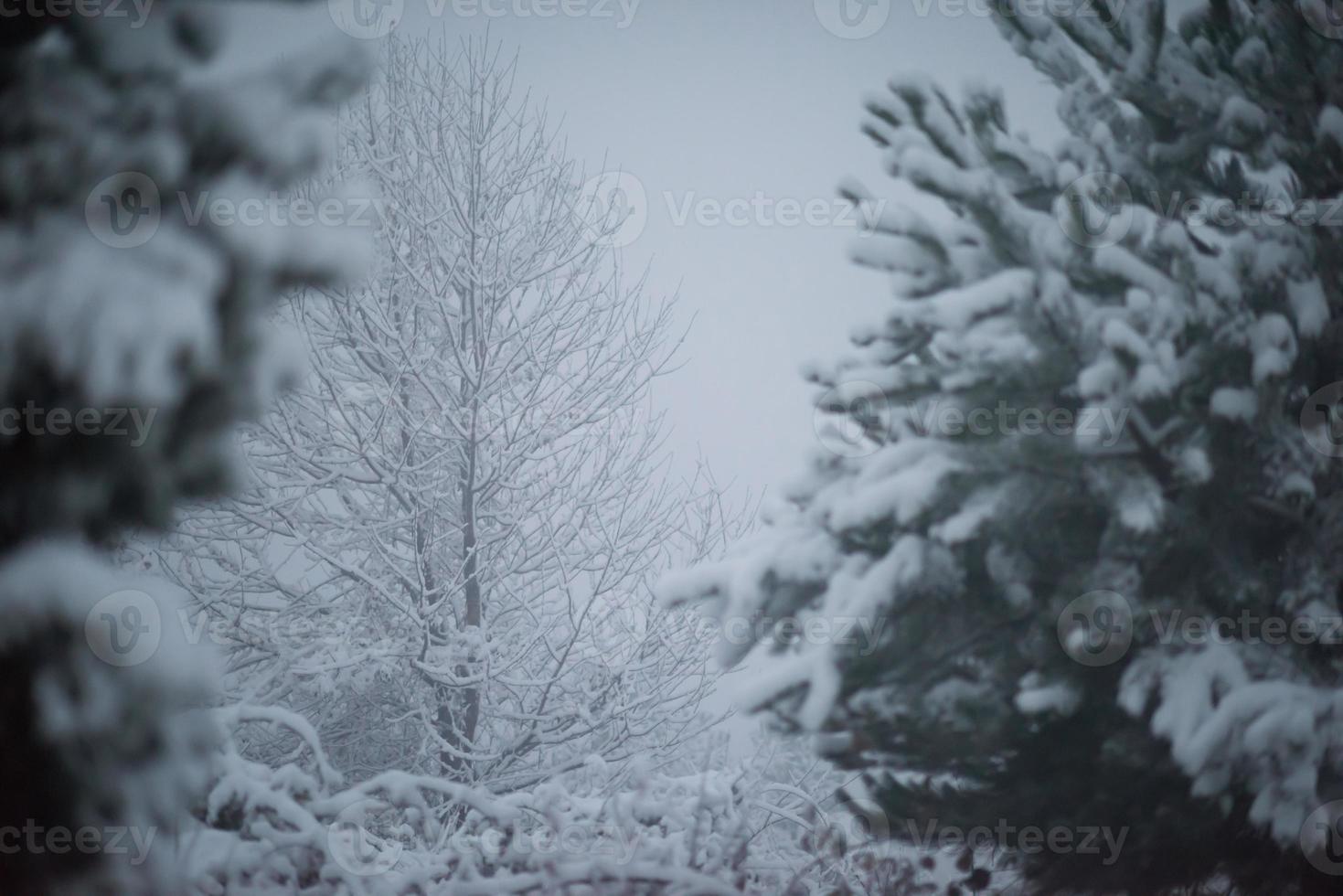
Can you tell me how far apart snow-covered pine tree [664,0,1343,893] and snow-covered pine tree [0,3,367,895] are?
166 cm

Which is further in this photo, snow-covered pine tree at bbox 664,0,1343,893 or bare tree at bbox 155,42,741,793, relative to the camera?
bare tree at bbox 155,42,741,793

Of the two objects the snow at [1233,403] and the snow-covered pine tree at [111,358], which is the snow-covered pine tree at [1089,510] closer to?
the snow at [1233,403]

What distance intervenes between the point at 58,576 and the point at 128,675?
0.86 feet

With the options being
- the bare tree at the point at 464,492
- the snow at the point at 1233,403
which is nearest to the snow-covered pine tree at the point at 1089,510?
the snow at the point at 1233,403

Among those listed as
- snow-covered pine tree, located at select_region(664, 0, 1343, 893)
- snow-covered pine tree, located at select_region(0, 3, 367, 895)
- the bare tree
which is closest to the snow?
snow-covered pine tree, located at select_region(664, 0, 1343, 893)

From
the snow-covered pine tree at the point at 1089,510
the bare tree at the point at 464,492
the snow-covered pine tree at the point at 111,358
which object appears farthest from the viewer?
the bare tree at the point at 464,492

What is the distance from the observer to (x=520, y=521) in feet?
19.2

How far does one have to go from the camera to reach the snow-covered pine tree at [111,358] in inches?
60.2

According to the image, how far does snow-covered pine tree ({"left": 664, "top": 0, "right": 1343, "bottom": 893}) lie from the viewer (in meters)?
2.41

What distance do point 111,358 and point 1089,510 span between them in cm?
293

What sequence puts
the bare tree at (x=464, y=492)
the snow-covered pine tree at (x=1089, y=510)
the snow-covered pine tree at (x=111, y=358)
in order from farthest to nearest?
the bare tree at (x=464, y=492)
the snow-covered pine tree at (x=1089, y=510)
the snow-covered pine tree at (x=111, y=358)

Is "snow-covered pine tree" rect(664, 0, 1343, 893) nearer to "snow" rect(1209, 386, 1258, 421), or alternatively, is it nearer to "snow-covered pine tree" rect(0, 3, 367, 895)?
"snow" rect(1209, 386, 1258, 421)

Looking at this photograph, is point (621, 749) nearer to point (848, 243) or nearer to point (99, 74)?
point (848, 243)

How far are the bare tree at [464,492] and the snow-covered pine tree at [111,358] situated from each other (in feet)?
11.3
